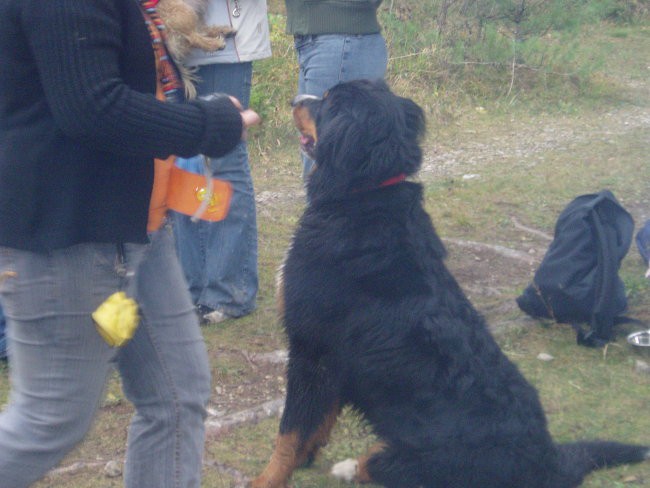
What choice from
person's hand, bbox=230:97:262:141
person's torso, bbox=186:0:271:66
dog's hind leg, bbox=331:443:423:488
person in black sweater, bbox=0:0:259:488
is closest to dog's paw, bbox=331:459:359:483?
dog's hind leg, bbox=331:443:423:488

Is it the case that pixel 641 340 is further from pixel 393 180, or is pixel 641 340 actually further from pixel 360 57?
pixel 360 57

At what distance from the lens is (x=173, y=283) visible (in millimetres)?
2154

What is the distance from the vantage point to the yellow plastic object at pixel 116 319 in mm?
1845

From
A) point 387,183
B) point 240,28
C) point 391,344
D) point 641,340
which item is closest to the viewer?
point 391,344

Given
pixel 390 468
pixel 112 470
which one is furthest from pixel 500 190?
pixel 112 470

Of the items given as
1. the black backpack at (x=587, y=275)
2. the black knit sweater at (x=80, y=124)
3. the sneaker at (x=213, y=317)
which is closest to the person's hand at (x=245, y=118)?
the black knit sweater at (x=80, y=124)

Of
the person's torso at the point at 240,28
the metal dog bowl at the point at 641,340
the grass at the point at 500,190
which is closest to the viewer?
the grass at the point at 500,190

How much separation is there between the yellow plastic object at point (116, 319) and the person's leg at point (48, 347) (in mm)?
26

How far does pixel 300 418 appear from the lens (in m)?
2.84

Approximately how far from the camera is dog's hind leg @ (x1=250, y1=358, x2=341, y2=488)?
2.82 m

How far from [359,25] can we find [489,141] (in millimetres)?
3388

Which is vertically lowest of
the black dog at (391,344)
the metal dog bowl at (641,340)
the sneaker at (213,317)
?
the sneaker at (213,317)

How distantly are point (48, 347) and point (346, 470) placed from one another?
1425mm

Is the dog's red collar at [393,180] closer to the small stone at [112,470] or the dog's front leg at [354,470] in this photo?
the dog's front leg at [354,470]
